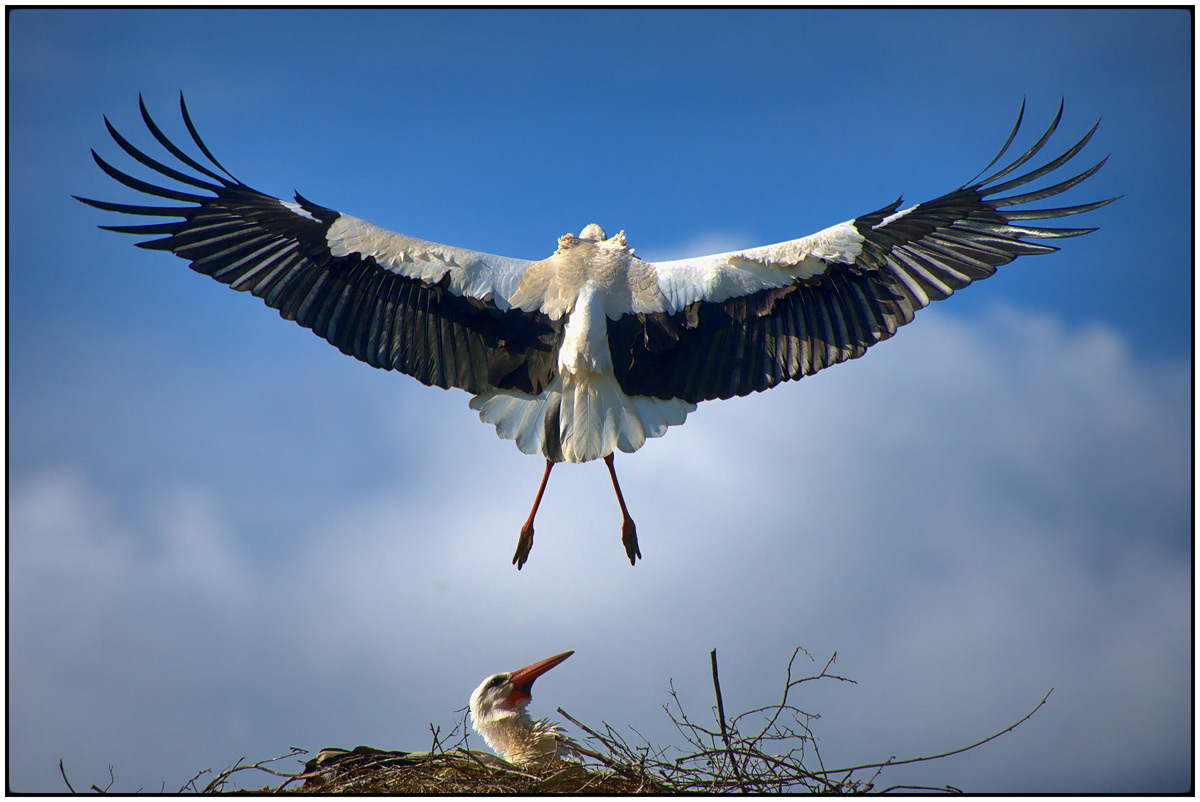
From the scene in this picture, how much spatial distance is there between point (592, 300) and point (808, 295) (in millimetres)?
1013

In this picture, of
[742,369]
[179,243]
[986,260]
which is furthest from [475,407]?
[986,260]

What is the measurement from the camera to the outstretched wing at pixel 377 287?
5.00 meters

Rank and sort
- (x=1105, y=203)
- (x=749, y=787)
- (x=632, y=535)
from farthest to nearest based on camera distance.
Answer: (x=632, y=535) < (x=1105, y=203) < (x=749, y=787)

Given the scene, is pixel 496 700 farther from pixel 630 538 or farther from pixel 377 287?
pixel 377 287

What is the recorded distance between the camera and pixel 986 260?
16.3 feet

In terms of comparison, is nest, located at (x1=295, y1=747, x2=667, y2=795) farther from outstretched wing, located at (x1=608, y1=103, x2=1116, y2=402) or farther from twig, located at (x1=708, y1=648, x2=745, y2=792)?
outstretched wing, located at (x1=608, y1=103, x2=1116, y2=402)

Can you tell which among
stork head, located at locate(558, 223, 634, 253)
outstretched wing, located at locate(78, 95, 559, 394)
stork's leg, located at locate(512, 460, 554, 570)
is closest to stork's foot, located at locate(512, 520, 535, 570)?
stork's leg, located at locate(512, 460, 554, 570)

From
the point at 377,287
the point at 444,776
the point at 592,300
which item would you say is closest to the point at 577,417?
the point at 592,300

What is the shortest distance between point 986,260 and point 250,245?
341 centimetres

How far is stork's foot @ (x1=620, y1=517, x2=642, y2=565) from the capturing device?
195 inches

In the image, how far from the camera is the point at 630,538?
4953 millimetres

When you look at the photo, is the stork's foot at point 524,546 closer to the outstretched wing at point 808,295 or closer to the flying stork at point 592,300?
the flying stork at point 592,300

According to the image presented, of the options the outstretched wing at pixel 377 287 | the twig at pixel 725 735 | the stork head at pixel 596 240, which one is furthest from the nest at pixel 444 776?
the stork head at pixel 596 240

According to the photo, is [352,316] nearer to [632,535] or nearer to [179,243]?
[179,243]
